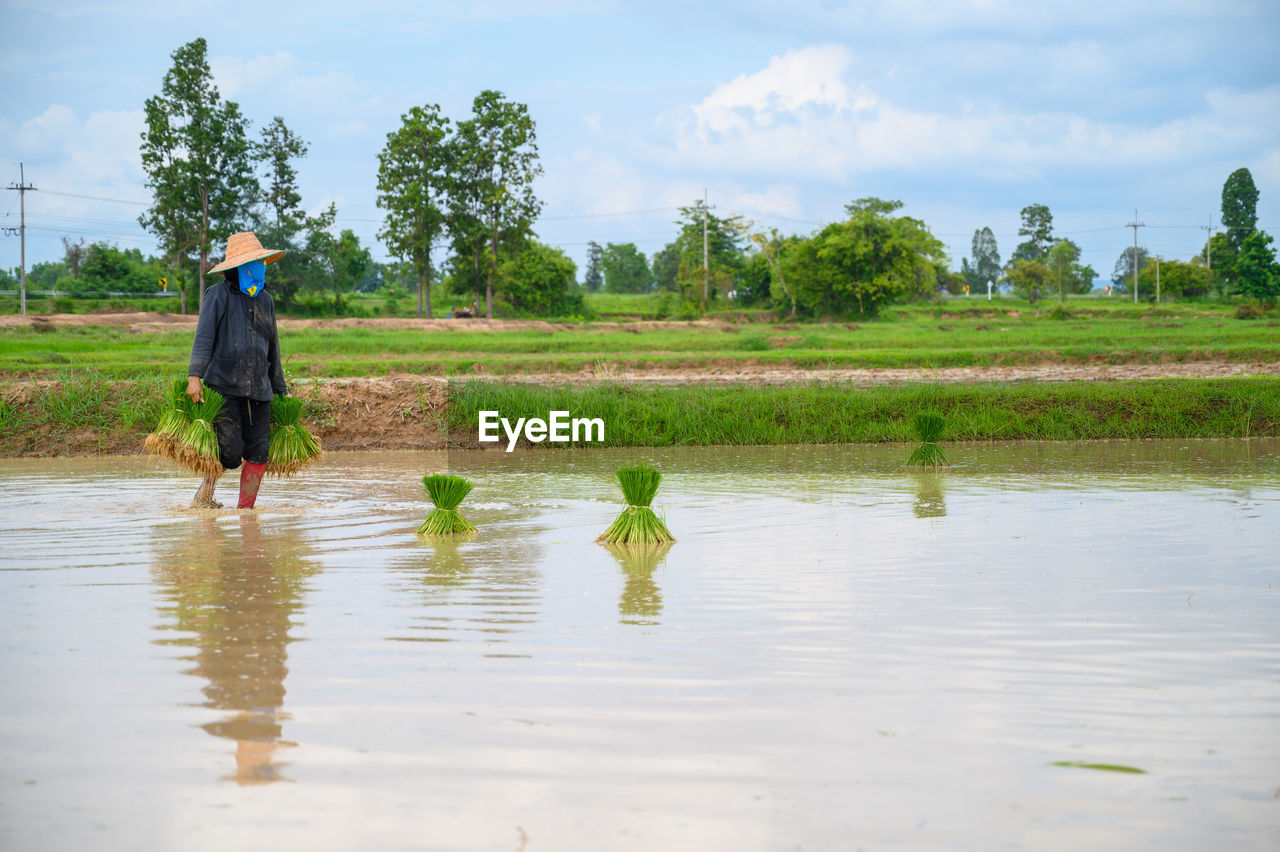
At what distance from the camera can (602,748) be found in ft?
8.88

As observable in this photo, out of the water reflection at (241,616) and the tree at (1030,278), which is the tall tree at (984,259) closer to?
the tree at (1030,278)

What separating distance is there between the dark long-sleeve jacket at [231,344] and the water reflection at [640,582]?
2.58 meters

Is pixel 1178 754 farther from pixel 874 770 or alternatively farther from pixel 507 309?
pixel 507 309

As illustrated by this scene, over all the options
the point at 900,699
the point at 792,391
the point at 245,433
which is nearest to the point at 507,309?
the point at 792,391

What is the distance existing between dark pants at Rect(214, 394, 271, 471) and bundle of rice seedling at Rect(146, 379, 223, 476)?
1.9 inches

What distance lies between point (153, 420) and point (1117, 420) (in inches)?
423

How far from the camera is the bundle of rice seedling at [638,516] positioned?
18.9 feet

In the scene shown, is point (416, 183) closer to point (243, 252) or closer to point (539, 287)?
point (539, 287)

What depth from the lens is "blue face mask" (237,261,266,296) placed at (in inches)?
262

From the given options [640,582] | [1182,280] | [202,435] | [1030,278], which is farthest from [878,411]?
[1182,280]

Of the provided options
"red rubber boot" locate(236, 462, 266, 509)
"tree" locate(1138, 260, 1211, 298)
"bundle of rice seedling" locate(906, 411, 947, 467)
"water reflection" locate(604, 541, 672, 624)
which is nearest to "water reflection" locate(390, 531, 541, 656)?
"water reflection" locate(604, 541, 672, 624)

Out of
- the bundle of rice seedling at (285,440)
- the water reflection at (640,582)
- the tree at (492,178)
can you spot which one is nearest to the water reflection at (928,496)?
the water reflection at (640,582)

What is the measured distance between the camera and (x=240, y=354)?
262 inches

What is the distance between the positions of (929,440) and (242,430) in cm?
587
